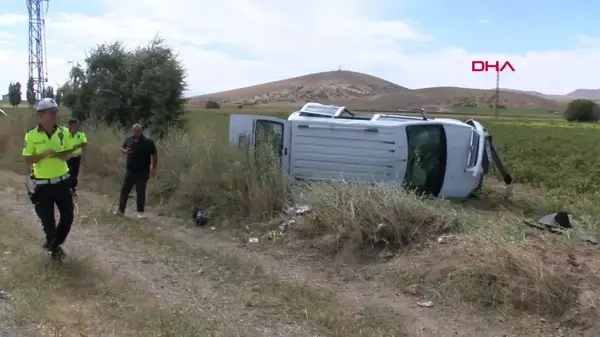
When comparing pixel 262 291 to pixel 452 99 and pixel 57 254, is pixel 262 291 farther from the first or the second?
pixel 452 99

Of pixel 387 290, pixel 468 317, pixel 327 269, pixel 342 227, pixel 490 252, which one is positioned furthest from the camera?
pixel 342 227

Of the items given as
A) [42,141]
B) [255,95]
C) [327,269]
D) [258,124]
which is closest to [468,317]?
[327,269]

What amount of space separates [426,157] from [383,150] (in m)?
0.74

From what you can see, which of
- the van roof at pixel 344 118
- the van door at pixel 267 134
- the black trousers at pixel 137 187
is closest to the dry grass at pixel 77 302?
the black trousers at pixel 137 187

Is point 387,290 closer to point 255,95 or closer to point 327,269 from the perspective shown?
point 327,269

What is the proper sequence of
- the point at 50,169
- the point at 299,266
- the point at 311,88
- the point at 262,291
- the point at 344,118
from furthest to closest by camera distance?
the point at 311,88 → the point at 344,118 → the point at 299,266 → the point at 50,169 → the point at 262,291

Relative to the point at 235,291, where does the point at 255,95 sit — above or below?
above

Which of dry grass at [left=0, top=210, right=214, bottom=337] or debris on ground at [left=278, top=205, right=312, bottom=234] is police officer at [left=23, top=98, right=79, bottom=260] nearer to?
dry grass at [left=0, top=210, right=214, bottom=337]

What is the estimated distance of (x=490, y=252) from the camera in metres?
6.15

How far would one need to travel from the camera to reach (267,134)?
11305mm

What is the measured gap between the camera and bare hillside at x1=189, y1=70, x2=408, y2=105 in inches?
3484

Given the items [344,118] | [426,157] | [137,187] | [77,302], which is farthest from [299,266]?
[344,118]

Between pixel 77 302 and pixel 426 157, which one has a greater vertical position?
pixel 426 157

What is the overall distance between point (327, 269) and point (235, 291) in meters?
1.46
